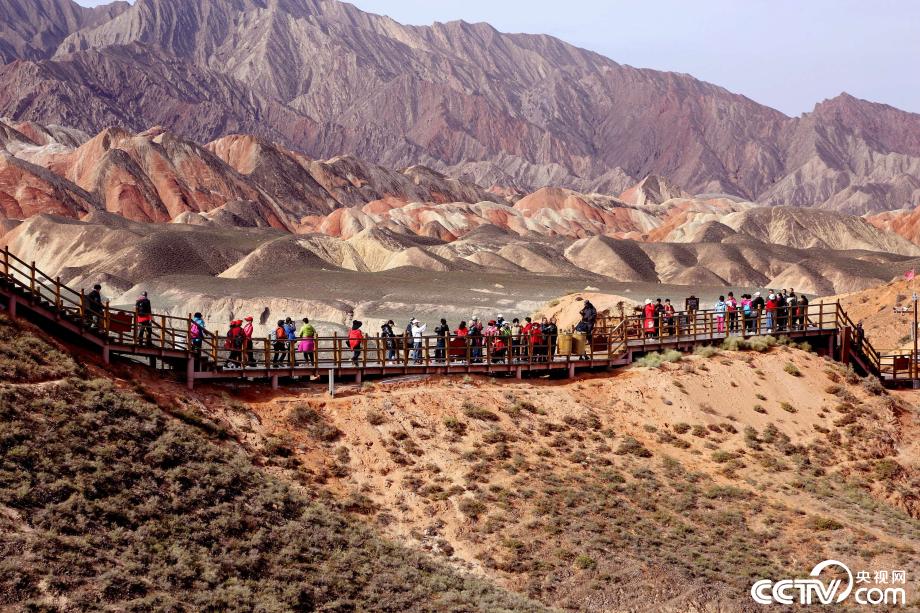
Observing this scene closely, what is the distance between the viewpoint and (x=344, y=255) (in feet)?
356

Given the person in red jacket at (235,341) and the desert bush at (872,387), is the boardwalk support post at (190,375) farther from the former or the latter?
the desert bush at (872,387)

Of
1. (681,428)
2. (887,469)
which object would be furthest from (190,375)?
(887,469)

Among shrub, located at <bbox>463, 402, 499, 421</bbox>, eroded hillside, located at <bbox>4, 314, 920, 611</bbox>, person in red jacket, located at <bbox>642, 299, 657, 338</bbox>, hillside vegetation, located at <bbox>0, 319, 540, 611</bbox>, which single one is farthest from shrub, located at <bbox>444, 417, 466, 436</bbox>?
person in red jacket, located at <bbox>642, 299, 657, 338</bbox>

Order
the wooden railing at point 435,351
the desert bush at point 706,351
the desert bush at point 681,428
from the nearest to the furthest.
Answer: the wooden railing at point 435,351
the desert bush at point 681,428
the desert bush at point 706,351

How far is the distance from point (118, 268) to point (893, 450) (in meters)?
Answer: 75.7

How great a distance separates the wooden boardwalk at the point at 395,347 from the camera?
23.4m

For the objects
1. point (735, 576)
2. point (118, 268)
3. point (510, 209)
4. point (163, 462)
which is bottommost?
point (735, 576)

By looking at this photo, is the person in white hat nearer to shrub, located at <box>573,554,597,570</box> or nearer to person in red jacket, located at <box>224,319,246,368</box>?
person in red jacket, located at <box>224,319,246,368</box>

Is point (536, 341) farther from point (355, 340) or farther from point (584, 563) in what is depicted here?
point (584, 563)

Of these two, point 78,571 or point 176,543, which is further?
point 176,543

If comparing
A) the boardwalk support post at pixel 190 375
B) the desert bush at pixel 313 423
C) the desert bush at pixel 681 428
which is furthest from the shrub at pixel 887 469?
the boardwalk support post at pixel 190 375

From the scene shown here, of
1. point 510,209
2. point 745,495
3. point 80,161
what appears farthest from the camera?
point 510,209

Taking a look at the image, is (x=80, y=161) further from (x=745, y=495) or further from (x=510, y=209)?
(x=745, y=495)

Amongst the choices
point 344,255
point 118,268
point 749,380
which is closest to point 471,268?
point 344,255
